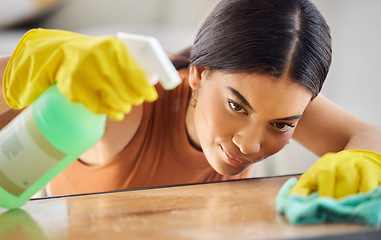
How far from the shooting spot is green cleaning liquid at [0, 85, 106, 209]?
526mm

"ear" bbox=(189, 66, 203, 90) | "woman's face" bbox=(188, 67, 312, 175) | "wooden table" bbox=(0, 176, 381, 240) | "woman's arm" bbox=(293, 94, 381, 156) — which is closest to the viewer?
"wooden table" bbox=(0, 176, 381, 240)

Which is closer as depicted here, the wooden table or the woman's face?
the wooden table

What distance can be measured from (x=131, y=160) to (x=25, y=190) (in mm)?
397

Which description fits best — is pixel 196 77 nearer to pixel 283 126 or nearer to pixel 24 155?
pixel 283 126

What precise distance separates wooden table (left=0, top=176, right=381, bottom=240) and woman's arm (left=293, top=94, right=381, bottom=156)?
1.18 ft

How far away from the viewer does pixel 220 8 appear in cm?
79

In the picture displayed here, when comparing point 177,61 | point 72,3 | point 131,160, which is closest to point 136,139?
point 131,160

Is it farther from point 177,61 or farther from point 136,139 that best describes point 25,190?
point 177,61

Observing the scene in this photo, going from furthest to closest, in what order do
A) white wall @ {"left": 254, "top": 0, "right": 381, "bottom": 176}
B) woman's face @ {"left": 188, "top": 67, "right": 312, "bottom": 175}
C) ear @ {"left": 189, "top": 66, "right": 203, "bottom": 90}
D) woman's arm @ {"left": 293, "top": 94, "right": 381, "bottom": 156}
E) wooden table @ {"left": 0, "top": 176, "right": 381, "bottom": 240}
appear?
white wall @ {"left": 254, "top": 0, "right": 381, "bottom": 176} < woman's arm @ {"left": 293, "top": 94, "right": 381, "bottom": 156} < ear @ {"left": 189, "top": 66, "right": 203, "bottom": 90} < woman's face @ {"left": 188, "top": 67, "right": 312, "bottom": 175} < wooden table @ {"left": 0, "top": 176, "right": 381, "bottom": 240}

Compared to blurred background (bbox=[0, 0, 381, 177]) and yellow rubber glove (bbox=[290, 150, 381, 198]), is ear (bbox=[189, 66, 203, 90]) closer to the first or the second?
yellow rubber glove (bbox=[290, 150, 381, 198])

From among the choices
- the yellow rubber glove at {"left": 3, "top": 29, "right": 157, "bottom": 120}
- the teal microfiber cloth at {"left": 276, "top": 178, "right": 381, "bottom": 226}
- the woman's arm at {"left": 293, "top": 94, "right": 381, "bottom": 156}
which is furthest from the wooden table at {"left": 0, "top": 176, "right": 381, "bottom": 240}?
the woman's arm at {"left": 293, "top": 94, "right": 381, "bottom": 156}

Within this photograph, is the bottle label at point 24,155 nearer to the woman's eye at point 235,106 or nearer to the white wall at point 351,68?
the woman's eye at point 235,106

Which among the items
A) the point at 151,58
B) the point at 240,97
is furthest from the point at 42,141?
the point at 240,97

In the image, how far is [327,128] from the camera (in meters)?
1.02
